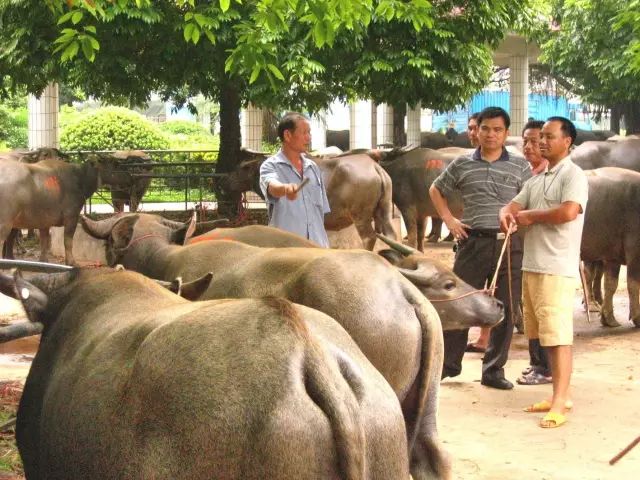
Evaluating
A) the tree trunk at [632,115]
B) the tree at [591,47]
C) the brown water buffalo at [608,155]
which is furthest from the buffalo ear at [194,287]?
the tree trunk at [632,115]

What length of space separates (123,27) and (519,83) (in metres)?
16.6

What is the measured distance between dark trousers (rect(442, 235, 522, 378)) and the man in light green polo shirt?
27.6 inches

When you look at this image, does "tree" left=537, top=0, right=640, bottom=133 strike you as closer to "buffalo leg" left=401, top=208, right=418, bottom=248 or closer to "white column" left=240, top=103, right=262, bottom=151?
"white column" left=240, top=103, right=262, bottom=151

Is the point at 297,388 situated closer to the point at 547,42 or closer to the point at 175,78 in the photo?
the point at 175,78

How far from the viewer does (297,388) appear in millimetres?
3178

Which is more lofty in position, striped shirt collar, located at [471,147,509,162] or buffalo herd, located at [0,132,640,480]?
striped shirt collar, located at [471,147,509,162]

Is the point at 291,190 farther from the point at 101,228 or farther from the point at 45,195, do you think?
the point at 45,195

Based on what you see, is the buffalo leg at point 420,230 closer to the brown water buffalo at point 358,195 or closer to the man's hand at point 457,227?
the brown water buffalo at point 358,195

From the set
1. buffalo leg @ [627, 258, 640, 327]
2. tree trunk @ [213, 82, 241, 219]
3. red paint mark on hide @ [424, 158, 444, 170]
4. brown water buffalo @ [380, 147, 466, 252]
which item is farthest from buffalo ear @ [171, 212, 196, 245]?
red paint mark on hide @ [424, 158, 444, 170]

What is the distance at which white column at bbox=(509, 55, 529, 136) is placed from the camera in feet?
94.6

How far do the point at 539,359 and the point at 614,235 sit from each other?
3305 mm

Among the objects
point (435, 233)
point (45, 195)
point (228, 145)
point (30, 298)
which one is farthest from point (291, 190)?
point (435, 233)

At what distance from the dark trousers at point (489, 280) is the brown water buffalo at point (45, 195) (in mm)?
8613

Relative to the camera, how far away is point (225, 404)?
10.4 feet
